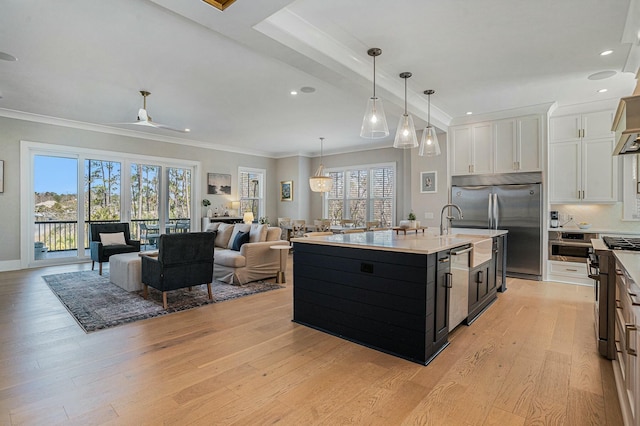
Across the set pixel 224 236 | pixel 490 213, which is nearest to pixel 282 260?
pixel 224 236

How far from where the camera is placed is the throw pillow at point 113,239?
5.62 meters

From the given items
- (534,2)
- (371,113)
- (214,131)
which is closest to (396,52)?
(371,113)

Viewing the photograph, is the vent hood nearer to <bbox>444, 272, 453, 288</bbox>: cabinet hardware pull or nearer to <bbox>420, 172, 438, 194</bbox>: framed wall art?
<bbox>444, 272, 453, 288</bbox>: cabinet hardware pull

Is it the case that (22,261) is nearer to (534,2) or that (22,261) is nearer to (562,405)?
(562,405)

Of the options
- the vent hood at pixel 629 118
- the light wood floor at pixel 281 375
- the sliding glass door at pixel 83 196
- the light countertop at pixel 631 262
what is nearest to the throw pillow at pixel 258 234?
the light wood floor at pixel 281 375

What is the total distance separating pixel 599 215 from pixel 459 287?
13.1 feet

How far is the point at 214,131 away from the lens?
7.11 metres

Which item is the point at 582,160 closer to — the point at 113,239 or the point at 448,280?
the point at 448,280

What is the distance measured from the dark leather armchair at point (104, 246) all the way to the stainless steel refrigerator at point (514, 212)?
6.14 metres

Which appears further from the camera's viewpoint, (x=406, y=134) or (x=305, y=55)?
(x=406, y=134)

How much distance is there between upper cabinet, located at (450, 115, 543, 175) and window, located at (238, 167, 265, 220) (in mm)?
5784

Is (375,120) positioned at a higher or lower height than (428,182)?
higher

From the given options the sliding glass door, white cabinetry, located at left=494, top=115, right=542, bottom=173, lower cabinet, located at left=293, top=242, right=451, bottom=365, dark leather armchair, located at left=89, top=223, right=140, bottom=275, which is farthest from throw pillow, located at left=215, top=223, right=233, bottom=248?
white cabinetry, located at left=494, top=115, right=542, bottom=173

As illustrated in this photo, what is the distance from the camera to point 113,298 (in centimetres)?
403
